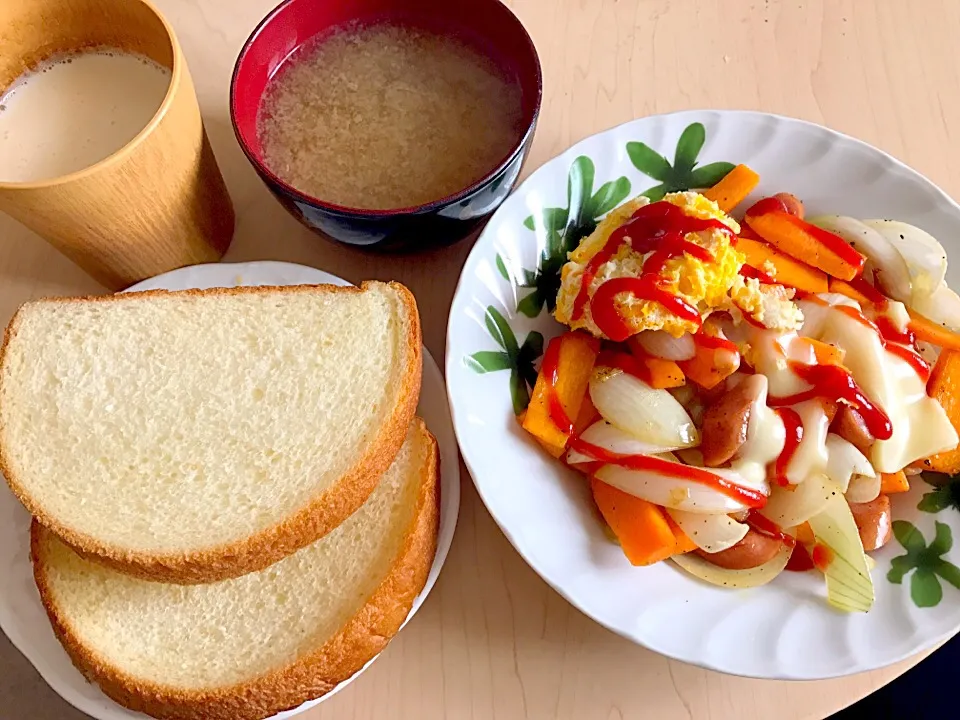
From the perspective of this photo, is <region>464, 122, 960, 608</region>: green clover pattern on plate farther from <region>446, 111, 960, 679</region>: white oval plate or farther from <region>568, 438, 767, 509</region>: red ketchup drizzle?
<region>568, 438, 767, 509</region>: red ketchup drizzle

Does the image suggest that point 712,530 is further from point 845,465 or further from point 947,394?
point 947,394

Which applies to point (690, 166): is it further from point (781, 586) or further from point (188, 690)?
point (188, 690)

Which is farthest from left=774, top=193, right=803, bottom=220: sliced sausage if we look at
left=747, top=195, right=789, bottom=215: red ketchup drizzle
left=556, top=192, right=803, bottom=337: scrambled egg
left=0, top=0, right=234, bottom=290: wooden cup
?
left=0, top=0, right=234, bottom=290: wooden cup

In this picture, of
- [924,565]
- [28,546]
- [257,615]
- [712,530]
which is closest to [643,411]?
[712,530]

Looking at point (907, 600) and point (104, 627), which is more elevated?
point (907, 600)

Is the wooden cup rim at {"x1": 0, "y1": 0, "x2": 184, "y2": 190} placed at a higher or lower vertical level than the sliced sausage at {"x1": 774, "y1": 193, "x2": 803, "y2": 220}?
higher

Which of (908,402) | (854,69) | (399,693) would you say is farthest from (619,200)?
(399,693)
